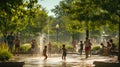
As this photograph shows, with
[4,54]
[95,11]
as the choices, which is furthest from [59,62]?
[4,54]

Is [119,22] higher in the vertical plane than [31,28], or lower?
lower

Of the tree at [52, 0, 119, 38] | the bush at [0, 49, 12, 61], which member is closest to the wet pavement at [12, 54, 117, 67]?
the tree at [52, 0, 119, 38]

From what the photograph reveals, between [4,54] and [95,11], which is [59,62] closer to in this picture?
[95,11]

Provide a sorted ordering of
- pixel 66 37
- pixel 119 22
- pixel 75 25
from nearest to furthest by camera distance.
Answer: pixel 119 22
pixel 75 25
pixel 66 37

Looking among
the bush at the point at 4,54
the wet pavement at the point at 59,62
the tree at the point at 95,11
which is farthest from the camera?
the wet pavement at the point at 59,62

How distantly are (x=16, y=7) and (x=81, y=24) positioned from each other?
846cm

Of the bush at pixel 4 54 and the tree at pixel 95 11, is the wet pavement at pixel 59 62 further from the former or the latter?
the bush at pixel 4 54

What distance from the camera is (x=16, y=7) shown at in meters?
17.8

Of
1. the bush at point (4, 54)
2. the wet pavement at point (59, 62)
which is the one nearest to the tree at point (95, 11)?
the wet pavement at point (59, 62)

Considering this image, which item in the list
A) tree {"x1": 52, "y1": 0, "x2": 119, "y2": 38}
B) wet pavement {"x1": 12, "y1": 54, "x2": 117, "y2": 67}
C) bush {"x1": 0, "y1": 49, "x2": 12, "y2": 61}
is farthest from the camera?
wet pavement {"x1": 12, "y1": 54, "x2": 117, "y2": 67}

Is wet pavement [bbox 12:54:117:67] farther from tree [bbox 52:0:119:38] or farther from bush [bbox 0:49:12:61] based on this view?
bush [bbox 0:49:12:61]

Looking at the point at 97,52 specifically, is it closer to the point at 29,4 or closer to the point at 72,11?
the point at 72,11

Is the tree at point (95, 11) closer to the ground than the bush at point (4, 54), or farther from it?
farther from it

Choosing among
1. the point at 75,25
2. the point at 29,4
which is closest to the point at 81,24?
the point at 75,25
